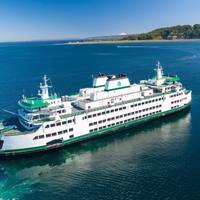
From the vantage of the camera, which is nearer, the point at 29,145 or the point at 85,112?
the point at 29,145

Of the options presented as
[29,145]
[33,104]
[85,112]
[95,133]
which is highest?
[33,104]

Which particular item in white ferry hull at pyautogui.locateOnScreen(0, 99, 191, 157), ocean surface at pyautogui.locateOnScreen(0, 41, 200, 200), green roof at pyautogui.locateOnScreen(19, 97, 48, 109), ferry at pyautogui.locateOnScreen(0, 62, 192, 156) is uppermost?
green roof at pyautogui.locateOnScreen(19, 97, 48, 109)

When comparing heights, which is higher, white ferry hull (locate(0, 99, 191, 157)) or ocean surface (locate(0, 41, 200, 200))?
white ferry hull (locate(0, 99, 191, 157))

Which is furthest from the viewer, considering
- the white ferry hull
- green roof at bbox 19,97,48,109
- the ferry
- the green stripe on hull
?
green roof at bbox 19,97,48,109

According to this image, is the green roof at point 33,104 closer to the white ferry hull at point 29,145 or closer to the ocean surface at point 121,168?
the white ferry hull at point 29,145

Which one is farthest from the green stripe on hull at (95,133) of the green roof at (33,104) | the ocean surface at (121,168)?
the green roof at (33,104)

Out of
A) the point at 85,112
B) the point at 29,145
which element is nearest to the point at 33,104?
the point at 29,145

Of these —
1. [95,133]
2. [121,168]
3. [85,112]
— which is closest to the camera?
[121,168]

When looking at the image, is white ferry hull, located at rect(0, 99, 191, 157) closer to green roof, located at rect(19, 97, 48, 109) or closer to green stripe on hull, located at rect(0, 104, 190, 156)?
green stripe on hull, located at rect(0, 104, 190, 156)

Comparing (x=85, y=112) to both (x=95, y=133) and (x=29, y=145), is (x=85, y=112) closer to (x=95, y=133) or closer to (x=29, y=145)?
(x=95, y=133)

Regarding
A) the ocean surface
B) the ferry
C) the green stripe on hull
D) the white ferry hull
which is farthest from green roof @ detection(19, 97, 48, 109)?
the ocean surface
